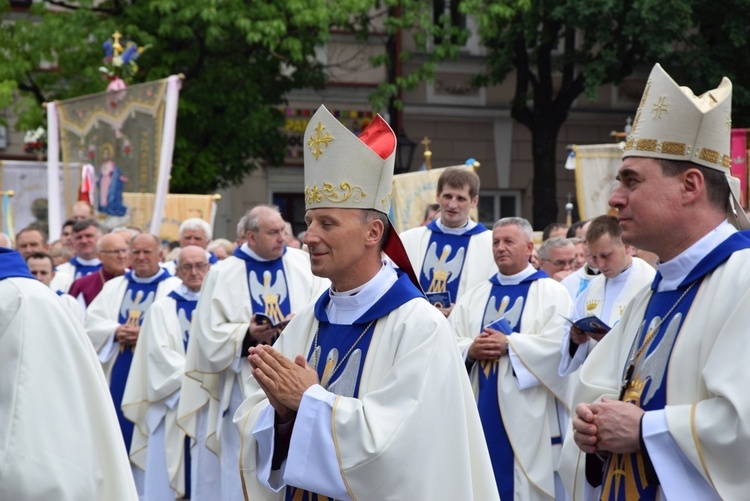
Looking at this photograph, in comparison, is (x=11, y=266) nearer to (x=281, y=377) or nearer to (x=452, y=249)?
(x=281, y=377)

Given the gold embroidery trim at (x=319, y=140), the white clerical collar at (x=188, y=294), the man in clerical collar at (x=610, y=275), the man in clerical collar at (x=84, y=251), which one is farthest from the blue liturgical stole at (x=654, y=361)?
the man in clerical collar at (x=84, y=251)

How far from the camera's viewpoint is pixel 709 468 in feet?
12.1

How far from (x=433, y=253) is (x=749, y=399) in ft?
17.9

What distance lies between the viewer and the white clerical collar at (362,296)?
14.8ft

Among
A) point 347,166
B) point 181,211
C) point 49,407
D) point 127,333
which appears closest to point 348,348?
point 347,166

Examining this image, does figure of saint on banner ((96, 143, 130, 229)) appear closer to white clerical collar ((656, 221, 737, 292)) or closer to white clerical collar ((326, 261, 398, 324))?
white clerical collar ((326, 261, 398, 324))

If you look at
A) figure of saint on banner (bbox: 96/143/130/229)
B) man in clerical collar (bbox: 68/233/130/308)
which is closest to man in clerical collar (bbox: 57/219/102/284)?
man in clerical collar (bbox: 68/233/130/308)

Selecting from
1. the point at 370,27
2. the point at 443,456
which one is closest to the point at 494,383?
the point at 443,456

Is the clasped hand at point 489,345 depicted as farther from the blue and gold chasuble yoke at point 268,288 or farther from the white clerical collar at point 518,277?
the blue and gold chasuble yoke at point 268,288

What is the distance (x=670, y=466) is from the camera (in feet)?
12.4

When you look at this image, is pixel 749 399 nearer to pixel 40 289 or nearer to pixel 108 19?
pixel 40 289

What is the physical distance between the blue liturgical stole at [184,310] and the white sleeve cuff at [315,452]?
18.5 feet

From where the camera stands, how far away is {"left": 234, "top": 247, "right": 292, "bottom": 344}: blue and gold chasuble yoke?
882cm

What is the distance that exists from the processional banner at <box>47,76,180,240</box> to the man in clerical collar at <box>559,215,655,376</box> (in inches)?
284
